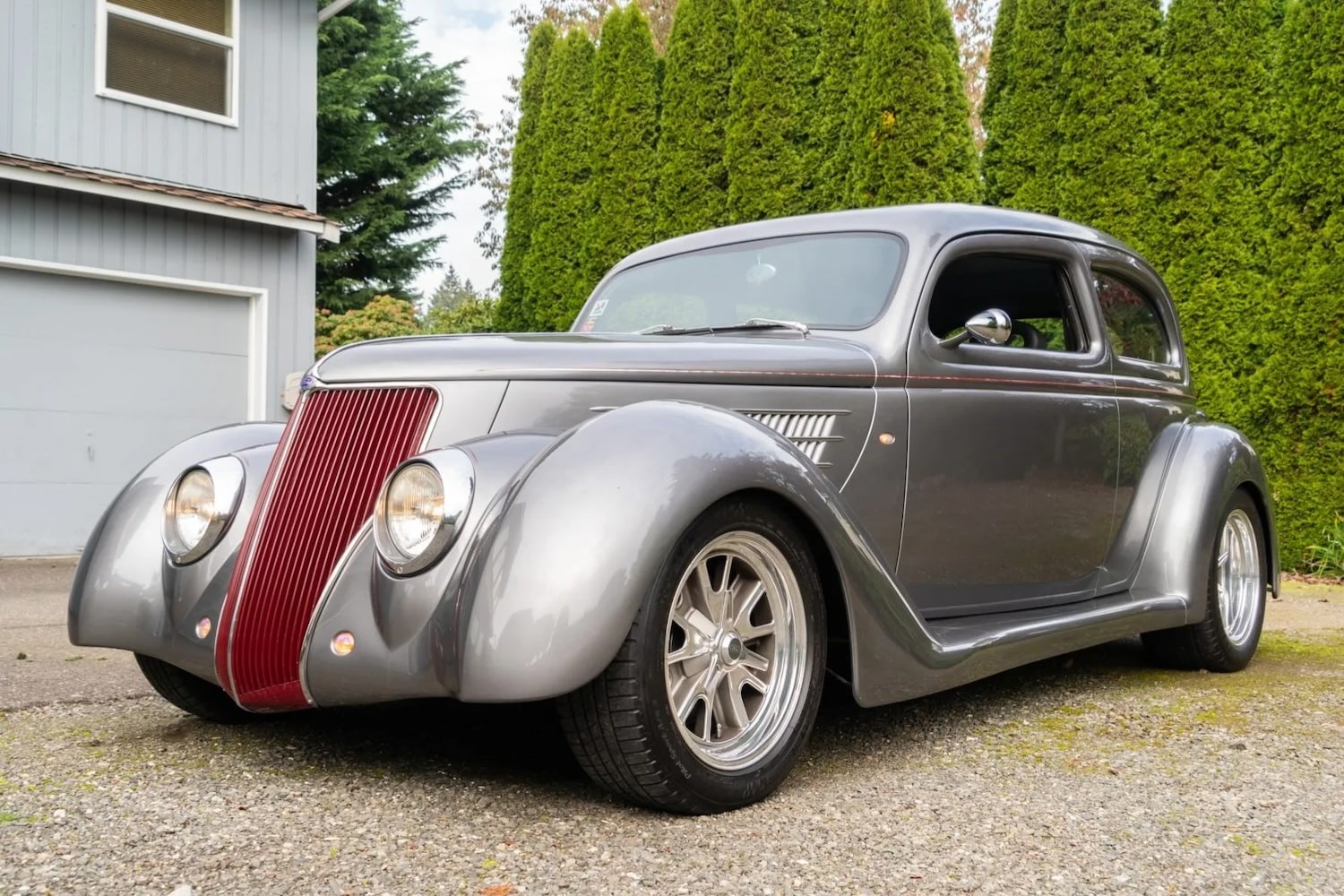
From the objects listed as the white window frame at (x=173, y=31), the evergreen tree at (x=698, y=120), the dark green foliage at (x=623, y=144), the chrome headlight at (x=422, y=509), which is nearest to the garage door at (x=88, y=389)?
the white window frame at (x=173, y=31)

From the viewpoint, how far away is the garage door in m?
8.88

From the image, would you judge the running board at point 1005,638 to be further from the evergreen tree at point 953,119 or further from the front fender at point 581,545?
the evergreen tree at point 953,119

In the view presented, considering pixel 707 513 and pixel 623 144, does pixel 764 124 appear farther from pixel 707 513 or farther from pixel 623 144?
pixel 707 513

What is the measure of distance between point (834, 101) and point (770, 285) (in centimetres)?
764

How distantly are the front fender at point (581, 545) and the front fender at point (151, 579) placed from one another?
0.92 meters

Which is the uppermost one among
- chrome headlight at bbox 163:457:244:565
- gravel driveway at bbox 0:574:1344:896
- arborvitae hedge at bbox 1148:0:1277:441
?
arborvitae hedge at bbox 1148:0:1277:441

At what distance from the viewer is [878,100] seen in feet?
33.3

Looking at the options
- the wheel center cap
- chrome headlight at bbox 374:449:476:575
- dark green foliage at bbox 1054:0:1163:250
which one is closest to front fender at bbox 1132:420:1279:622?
the wheel center cap

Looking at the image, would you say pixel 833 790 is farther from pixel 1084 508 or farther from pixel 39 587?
pixel 39 587

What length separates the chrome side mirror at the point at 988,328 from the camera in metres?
3.75

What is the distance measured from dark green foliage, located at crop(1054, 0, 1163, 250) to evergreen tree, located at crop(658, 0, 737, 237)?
3.68 m

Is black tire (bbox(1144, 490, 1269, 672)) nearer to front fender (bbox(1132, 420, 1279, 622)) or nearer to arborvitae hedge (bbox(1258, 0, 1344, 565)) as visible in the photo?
front fender (bbox(1132, 420, 1279, 622))

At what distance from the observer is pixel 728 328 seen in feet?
12.6

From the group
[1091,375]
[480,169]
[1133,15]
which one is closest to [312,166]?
[1133,15]
